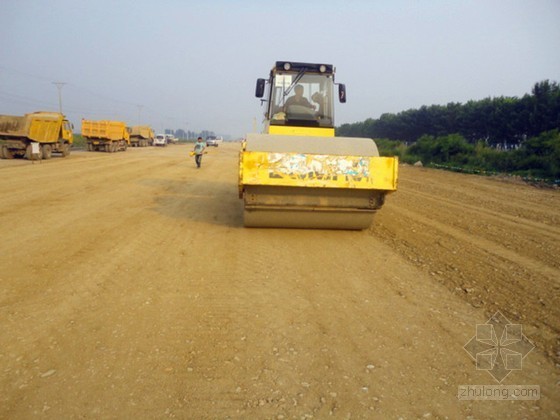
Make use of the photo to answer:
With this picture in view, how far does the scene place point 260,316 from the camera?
3.39 m

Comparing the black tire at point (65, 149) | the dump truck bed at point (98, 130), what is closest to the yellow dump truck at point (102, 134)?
the dump truck bed at point (98, 130)

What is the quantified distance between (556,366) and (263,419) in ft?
7.11

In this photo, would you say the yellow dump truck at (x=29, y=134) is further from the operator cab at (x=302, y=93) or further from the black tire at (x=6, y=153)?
the operator cab at (x=302, y=93)

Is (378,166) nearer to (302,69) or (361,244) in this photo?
(361,244)

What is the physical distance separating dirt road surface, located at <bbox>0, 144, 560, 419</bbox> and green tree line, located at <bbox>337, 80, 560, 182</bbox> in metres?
13.8

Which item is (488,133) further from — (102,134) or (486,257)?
(486,257)

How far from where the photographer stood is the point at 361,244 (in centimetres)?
570

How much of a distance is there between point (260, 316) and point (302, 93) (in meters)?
5.45

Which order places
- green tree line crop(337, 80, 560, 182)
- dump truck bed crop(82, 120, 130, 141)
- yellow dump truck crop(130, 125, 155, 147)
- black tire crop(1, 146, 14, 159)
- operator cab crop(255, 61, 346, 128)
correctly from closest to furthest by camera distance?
operator cab crop(255, 61, 346, 128) → green tree line crop(337, 80, 560, 182) → black tire crop(1, 146, 14, 159) → dump truck bed crop(82, 120, 130, 141) → yellow dump truck crop(130, 125, 155, 147)

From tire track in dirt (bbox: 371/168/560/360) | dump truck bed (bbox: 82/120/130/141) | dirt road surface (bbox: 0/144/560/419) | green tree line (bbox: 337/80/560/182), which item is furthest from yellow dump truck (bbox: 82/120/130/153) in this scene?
tire track in dirt (bbox: 371/168/560/360)

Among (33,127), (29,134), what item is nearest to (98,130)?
(33,127)

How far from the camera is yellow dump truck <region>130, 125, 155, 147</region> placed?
4500 centimetres

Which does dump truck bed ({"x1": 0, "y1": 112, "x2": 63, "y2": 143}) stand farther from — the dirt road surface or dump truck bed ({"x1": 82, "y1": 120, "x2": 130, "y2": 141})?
the dirt road surface

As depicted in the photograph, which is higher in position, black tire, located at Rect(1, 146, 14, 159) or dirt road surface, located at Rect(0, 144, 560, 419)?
black tire, located at Rect(1, 146, 14, 159)
